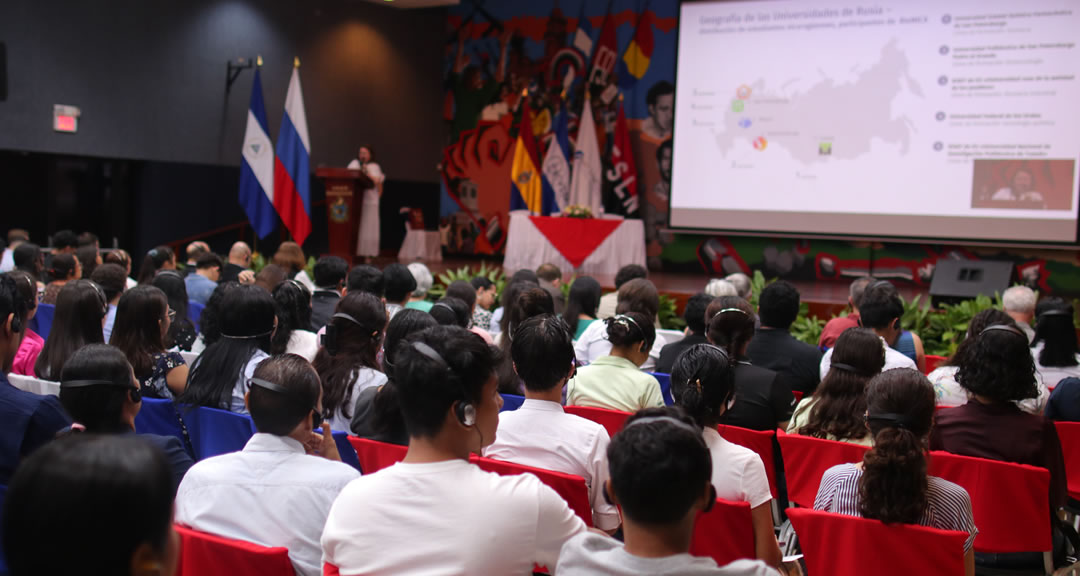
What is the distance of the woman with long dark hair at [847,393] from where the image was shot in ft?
8.93

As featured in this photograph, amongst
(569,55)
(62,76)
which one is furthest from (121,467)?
(569,55)

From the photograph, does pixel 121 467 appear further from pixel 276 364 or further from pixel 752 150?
pixel 752 150

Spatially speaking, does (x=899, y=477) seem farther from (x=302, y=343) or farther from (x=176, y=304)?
(x=176, y=304)

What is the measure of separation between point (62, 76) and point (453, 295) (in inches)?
263

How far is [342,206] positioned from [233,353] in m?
6.90

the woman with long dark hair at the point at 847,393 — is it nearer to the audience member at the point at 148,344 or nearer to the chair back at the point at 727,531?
the chair back at the point at 727,531

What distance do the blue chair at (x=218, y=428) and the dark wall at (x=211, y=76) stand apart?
7505mm

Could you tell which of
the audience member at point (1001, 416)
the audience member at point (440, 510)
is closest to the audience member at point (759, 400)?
the audience member at point (1001, 416)

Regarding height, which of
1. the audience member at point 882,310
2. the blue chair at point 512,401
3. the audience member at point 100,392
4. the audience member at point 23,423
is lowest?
the blue chair at point 512,401

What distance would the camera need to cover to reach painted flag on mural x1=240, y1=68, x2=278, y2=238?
9578mm

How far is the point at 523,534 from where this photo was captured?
153 centimetres

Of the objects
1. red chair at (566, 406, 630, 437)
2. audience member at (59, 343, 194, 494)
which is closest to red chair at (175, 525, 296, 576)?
audience member at (59, 343, 194, 494)

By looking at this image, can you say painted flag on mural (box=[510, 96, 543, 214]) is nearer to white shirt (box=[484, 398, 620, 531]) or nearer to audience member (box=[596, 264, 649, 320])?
audience member (box=[596, 264, 649, 320])

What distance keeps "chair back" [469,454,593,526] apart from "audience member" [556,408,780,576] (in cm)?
69
